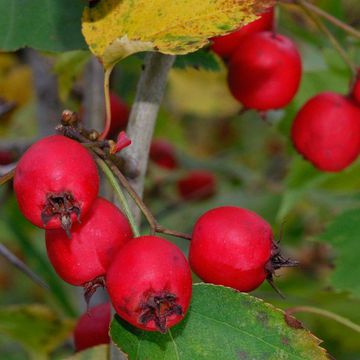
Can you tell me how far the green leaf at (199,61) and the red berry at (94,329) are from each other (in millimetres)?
476

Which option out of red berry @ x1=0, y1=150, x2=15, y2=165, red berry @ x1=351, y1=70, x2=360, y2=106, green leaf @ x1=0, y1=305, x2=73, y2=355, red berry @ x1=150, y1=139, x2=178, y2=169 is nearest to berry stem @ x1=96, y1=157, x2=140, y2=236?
red berry @ x1=351, y1=70, x2=360, y2=106

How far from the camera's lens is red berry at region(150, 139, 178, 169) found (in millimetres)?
2422

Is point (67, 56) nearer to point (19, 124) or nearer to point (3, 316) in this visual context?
point (3, 316)

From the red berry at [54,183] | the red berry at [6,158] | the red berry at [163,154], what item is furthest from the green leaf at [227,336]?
the red berry at [163,154]

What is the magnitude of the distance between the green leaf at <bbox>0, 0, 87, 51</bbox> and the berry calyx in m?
0.47

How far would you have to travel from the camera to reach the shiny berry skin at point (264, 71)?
1369 mm

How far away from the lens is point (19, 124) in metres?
2.92

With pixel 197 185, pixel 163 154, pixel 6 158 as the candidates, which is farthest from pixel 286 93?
pixel 197 185

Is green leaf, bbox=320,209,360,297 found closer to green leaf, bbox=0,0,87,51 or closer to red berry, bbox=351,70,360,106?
red berry, bbox=351,70,360,106

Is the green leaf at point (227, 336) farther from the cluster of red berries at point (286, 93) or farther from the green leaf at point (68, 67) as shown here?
the green leaf at point (68, 67)

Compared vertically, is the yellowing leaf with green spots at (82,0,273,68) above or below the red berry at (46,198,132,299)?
above

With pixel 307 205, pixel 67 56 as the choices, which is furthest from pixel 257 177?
pixel 67 56

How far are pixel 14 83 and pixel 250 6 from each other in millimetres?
1808

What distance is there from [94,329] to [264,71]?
20.7 inches
